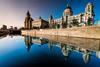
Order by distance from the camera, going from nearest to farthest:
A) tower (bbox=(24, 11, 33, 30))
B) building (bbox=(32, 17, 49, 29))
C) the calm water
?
1. the calm water
2. tower (bbox=(24, 11, 33, 30))
3. building (bbox=(32, 17, 49, 29))

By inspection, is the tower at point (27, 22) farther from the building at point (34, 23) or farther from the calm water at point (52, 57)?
the calm water at point (52, 57)

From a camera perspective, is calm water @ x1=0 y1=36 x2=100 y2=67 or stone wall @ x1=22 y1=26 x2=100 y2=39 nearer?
calm water @ x1=0 y1=36 x2=100 y2=67

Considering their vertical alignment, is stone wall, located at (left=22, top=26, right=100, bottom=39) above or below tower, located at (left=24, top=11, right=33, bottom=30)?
below

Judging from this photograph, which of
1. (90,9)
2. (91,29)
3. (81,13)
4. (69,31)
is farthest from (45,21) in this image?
(91,29)

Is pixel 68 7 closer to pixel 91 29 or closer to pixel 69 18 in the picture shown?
pixel 69 18

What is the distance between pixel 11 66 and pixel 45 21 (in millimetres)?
59913

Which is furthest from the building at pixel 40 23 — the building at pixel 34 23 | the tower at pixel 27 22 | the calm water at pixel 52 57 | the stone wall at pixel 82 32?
the calm water at pixel 52 57

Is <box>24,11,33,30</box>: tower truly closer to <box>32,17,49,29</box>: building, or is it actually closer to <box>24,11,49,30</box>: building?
<box>24,11,49,30</box>: building

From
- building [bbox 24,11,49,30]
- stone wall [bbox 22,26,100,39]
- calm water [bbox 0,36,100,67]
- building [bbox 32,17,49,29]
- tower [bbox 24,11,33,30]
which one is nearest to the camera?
calm water [bbox 0,36,100,67]

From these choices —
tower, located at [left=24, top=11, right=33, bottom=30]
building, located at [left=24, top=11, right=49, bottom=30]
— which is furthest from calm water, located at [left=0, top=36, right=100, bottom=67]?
tower, located at [left=24, top=11, right=33, bottom=30]

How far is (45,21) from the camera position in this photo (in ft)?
212

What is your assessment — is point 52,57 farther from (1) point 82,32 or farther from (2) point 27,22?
(2) point 27,22

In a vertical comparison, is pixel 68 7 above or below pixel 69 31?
above

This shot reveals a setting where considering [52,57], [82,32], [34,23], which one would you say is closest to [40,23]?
[34,23]
